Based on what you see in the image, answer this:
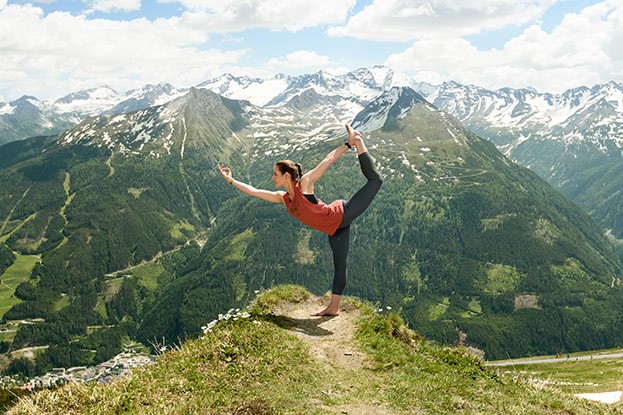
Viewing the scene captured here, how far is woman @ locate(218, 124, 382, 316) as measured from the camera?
14.8 meters

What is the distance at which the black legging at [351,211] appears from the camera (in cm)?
1516

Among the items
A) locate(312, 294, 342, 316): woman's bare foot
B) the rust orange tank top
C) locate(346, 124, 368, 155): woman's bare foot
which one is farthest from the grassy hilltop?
locate(346, 124, 368, 155): woman's bare foot

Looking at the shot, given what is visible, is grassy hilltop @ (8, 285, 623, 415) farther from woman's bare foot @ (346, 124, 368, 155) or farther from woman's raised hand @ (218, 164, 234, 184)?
woman's bare foot @ (346, 124, 368, 155)

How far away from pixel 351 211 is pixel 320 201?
107 centimetres

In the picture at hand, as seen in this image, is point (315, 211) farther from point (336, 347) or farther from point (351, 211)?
point (336, 347)

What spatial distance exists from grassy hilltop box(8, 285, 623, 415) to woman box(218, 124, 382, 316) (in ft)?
10.6

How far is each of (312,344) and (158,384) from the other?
4.86m

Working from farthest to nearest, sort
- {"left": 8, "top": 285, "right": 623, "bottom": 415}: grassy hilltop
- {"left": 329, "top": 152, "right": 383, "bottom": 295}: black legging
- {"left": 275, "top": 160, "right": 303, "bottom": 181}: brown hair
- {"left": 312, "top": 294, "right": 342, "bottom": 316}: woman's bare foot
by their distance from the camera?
{"left": 312, "top": 294, "right": 342, "bottom": 316}: woman's bare foot → {"left": 329, "top": 152, "right": 383, "bottom": 295}: black legging → {"left": 275, "top": 160, "right": 303, "bottom": 181}: brown hair → {"left": 8, "top": 285, "right": 623, "bottom": 415}: grassy hilltop

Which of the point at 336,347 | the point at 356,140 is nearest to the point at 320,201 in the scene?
the point at 356,140

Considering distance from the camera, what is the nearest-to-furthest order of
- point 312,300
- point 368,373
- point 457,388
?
point 457,388
point 368,373
point 312,300

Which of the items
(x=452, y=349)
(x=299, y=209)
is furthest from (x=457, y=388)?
(x=299, y=209)

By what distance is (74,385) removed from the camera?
10039 mm

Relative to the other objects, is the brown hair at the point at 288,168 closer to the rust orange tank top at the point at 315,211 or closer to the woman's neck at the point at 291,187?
the woman's neck at the point at 291,187

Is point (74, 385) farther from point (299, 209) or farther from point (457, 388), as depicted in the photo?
point (457, 388)
